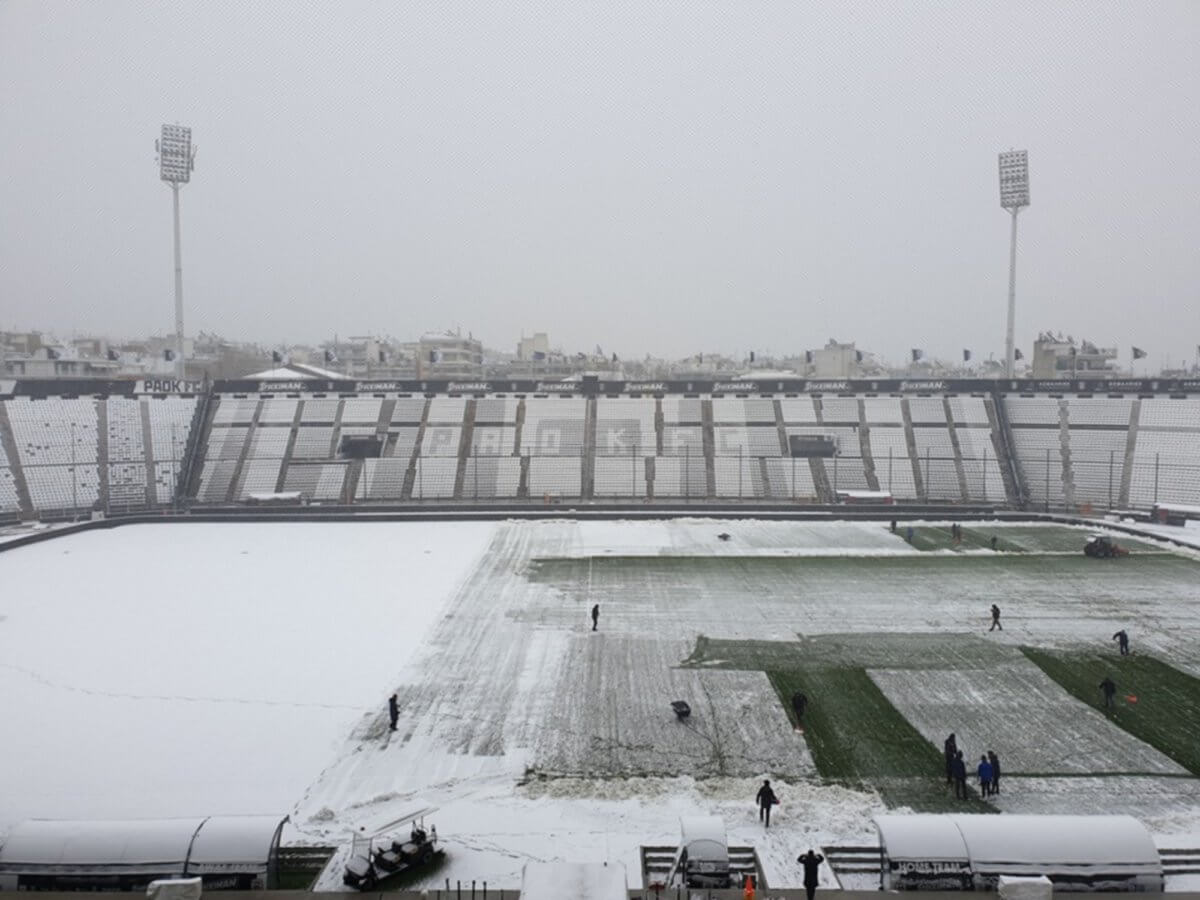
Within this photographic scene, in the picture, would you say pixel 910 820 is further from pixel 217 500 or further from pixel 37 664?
pixel 217 500

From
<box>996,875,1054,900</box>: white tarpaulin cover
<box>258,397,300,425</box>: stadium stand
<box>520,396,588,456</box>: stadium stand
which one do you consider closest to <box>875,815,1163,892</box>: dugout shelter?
<box>996,875,1054,900</box>: white tarpaulin cover

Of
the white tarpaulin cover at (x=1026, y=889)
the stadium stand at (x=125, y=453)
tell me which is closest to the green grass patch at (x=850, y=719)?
the white tarpaulin cover at (x=1026, y=889)

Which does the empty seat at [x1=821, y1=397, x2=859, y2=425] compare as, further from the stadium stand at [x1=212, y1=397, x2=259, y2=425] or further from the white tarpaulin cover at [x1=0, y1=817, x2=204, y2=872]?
the white tarpaulin cover at [x1=0, y1=817, x2=204, y2=872]

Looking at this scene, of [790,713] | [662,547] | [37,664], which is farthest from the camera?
[662,547]

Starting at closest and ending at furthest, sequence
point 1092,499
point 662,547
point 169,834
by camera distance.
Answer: point 169,834, point 662,547, point 1092,499

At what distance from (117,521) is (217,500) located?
6.20 metres

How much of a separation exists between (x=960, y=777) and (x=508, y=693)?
10.4 meters

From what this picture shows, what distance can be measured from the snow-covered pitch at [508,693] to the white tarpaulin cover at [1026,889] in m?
3.13

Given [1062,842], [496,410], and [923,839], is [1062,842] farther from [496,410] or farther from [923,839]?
[496,410]

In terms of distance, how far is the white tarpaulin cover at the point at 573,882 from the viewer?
34.4 feet

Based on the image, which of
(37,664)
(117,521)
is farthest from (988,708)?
(117,521)

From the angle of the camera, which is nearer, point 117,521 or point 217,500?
point 117,521

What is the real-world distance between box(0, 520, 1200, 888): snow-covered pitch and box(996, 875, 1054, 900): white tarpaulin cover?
123 inches

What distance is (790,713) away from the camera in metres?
20.0
